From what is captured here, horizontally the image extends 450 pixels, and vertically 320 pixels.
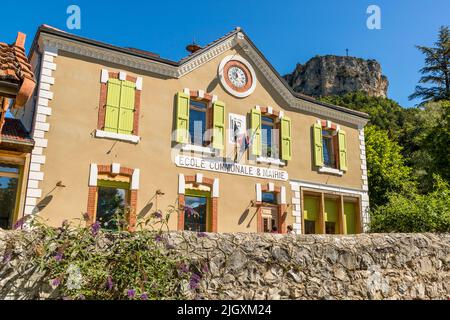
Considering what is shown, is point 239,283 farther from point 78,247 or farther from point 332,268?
point 78,247

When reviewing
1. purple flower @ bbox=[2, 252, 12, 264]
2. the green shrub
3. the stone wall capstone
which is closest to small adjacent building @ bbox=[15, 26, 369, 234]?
the green shrub

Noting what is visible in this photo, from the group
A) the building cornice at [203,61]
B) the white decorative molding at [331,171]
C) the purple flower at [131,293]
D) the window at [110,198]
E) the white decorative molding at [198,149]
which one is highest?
the building cornice at [203,61]

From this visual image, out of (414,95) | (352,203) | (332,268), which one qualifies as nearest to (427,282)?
(332,268)

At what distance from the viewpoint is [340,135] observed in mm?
17531

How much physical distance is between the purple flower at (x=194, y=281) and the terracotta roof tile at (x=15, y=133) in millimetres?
7052

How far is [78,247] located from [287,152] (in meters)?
11.3

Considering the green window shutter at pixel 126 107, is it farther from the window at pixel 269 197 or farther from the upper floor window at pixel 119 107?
the window at pixel 269 197

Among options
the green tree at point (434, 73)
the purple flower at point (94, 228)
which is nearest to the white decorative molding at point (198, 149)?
the purple flower at point (94, 228)

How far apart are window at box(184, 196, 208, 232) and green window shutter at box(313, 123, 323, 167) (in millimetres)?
5436

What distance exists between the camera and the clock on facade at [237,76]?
15048 millimetres

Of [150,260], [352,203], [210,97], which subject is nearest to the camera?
[150,260]

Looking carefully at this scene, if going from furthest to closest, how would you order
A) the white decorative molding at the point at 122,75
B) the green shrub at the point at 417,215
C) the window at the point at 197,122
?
the window at the point at 197,122
the white decorative molding at the point at 122,75
the green shrub at the point at 417,215

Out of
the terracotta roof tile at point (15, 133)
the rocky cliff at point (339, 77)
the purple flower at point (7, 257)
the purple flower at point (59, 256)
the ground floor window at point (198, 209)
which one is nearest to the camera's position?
the purple flower at point (7, 257)

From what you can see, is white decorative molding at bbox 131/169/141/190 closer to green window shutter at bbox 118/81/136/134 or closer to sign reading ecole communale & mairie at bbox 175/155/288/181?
green window shutter at bbox 118/81/136/134
